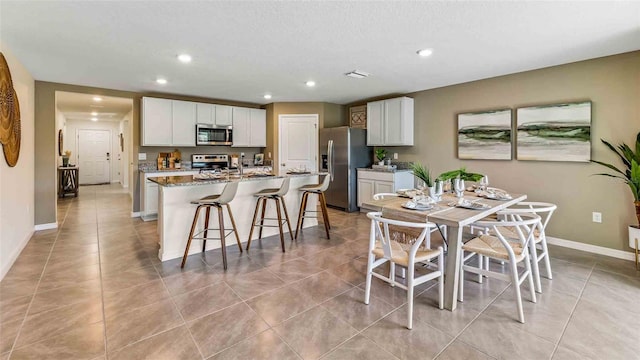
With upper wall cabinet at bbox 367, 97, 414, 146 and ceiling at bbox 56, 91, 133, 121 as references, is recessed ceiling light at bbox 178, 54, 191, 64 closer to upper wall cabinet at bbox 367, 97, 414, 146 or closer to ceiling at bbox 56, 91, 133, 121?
ceiling at bbox 56, 91, 133, 121

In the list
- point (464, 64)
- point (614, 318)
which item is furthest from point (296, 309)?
point (464, 64)

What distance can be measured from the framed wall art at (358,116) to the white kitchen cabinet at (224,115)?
8.32 feet

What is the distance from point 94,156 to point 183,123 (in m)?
6.99

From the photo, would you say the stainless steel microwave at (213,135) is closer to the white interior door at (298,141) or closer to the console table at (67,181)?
the white interior door at (298,141)

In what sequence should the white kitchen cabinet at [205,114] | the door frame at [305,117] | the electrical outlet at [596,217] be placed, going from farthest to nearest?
1. the door frame at [305,117]
2. the white kitchen cabinet at [205,114]
3. the electrical outlet at [596,217]

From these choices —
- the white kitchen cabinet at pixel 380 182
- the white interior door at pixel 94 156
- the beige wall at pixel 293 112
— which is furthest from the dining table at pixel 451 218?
the white interior door at pixel 94 156

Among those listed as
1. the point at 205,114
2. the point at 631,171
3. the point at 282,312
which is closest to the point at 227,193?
the point at 282,312

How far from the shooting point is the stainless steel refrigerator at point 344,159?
19.1ft

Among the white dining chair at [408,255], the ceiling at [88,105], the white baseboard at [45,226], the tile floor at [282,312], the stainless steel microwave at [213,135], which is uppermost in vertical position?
the ceiling at [88,105]

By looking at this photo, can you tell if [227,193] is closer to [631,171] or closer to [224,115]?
[224,115]

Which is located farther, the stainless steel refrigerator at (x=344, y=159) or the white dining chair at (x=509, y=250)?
the stainless steel refrigerator at (x=344, y=159)

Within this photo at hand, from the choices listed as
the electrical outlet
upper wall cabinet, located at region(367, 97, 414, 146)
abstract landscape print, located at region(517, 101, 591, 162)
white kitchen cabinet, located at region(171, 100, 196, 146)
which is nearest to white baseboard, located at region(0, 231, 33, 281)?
white kitchen cabinet, located at region(171, 100, 196, 146)

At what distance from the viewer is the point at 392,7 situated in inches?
90.9

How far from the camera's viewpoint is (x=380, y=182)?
5.51 meters
